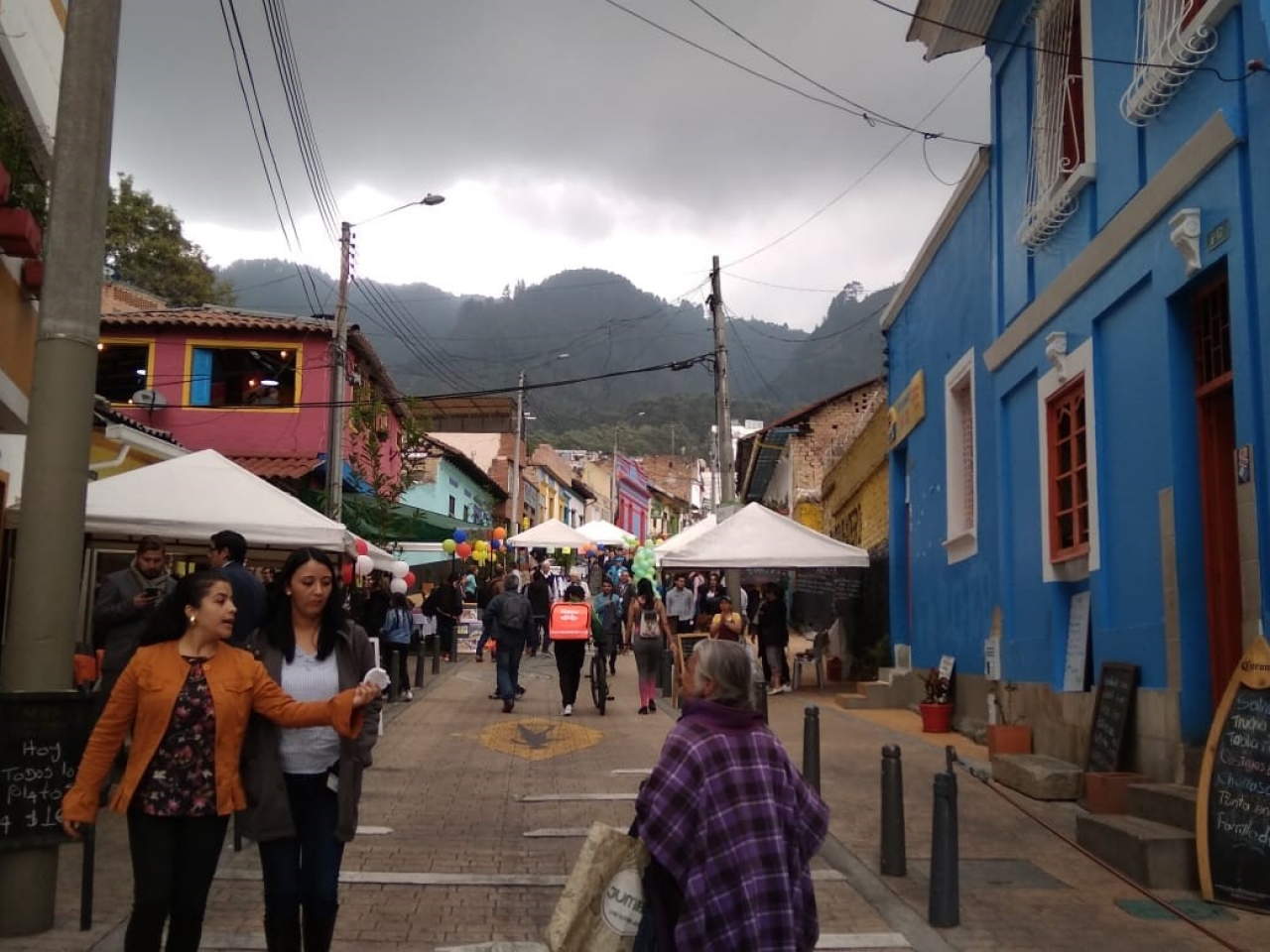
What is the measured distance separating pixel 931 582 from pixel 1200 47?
8.44 m

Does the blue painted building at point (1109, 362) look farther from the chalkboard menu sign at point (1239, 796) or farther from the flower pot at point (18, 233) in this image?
the flower pot at point (18, 233)

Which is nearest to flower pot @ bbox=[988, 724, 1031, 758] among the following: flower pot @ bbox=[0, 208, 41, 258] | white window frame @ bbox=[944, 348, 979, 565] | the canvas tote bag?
white window frame @ bbox=[944, 348, 979, 565]

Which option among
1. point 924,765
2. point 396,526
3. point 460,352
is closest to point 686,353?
point 460,352

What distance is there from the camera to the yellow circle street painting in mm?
11766

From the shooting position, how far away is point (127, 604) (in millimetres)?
7953

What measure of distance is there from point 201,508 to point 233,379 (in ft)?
54.2

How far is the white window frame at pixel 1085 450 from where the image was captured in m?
9.12

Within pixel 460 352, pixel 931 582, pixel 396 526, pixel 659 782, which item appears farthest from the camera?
pixel 460 352

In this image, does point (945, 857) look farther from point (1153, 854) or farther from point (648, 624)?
point (648, 624)

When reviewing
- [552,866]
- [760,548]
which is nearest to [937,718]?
[760,548]

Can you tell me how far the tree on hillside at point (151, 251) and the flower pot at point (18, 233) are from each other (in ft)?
93.5

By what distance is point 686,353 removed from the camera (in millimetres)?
157750

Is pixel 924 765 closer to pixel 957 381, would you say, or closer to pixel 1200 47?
pixel 957 381

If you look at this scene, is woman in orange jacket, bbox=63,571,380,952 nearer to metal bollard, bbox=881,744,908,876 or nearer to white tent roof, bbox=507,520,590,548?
metal bollard, bbox=881,744,908,876
